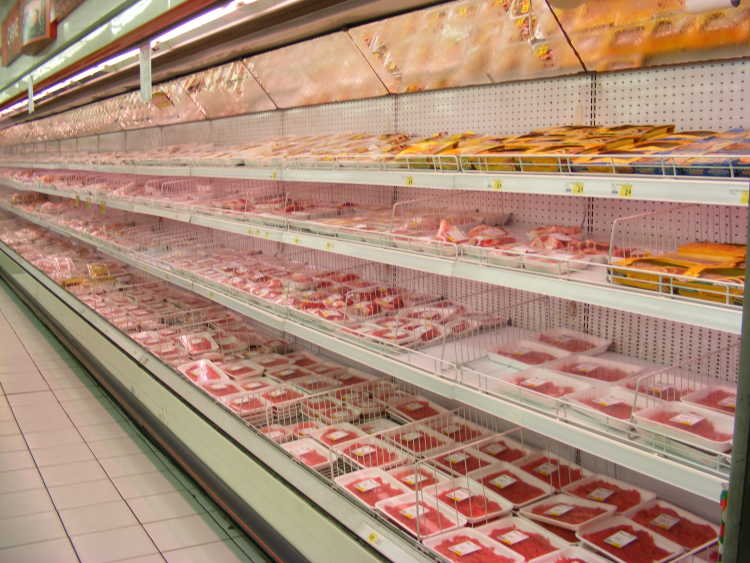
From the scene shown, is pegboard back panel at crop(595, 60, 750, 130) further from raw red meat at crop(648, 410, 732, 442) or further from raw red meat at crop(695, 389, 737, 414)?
raw red meat at crop(648, 410, 732, 442)

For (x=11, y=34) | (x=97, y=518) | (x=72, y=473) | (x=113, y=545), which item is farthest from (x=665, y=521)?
(x=11, y=34)

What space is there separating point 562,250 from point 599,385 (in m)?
0.42

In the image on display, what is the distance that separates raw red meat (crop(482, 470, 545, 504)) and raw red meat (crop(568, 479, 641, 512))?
125mm

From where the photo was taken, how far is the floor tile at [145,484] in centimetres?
336

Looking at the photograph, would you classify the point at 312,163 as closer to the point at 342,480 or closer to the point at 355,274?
the point at 355,274

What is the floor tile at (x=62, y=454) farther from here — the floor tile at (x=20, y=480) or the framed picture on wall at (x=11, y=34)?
the framed picture on wall at (x=11, y=34)

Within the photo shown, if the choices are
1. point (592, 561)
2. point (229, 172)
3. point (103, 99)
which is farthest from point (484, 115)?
point (103, 99)

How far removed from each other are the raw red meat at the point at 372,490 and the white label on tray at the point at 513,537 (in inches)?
15.2

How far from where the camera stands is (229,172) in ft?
11.7

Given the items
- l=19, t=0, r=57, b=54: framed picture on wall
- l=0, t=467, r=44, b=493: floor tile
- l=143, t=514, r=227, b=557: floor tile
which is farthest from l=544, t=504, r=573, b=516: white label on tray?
l=19, t=0, r=57, b=54: framed picture on wall

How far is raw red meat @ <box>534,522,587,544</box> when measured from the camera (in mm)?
2025

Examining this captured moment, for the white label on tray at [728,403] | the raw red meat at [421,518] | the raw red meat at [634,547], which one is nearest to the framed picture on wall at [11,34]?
the raw red meat at [421,518]

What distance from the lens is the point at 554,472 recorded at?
7.90 feet

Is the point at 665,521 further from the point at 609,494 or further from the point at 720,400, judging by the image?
the point at 720,400
